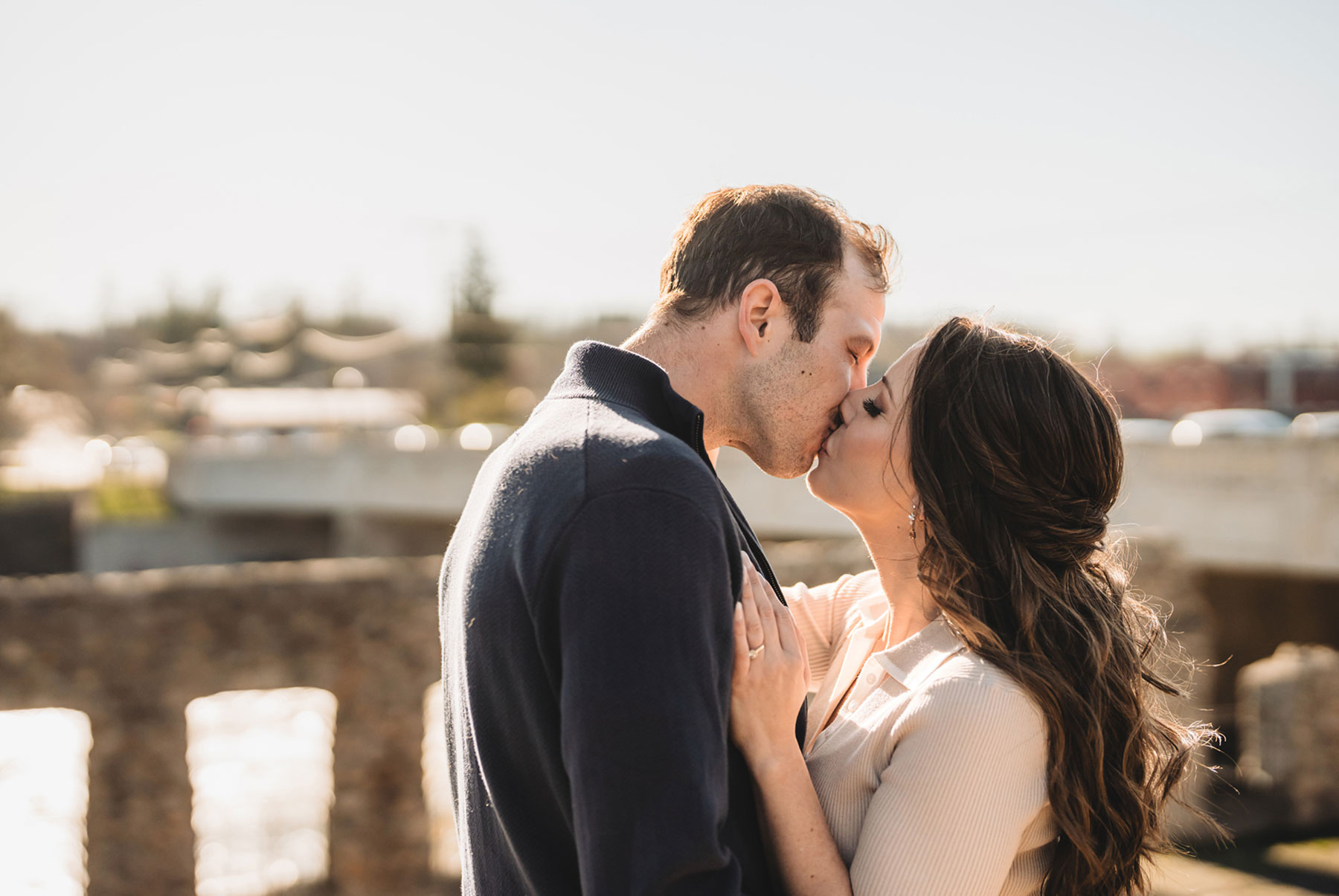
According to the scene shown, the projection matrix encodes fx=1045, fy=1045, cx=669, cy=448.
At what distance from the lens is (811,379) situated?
2.35 m

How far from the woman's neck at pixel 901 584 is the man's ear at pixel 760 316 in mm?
533

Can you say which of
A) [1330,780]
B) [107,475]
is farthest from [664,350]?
[107,475]

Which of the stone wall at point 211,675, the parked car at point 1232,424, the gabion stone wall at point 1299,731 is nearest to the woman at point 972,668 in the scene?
the stone wall at point 211,675

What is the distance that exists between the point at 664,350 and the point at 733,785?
894 millimetres

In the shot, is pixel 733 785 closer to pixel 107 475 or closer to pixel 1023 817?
pixel 1023 817

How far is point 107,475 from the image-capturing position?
35.0 meters

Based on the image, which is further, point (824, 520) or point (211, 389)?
point (211, 389)

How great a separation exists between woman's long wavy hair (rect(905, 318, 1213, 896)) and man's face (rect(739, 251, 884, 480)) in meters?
0.16

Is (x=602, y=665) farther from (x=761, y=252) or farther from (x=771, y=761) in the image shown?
(x=761, y=252)

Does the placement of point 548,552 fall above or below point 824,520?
above

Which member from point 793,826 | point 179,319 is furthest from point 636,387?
point 179,319

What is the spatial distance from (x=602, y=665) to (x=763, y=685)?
1.53ft

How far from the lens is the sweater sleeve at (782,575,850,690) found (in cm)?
278

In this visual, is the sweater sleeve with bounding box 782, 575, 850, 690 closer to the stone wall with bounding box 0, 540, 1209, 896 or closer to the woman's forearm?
the woman's forearm
